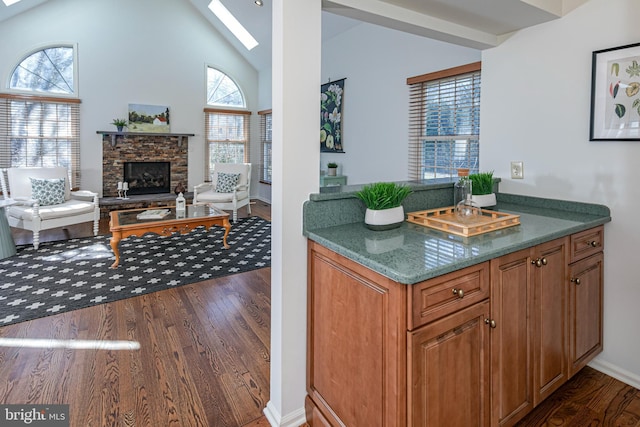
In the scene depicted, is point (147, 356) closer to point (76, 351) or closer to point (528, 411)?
point (76, 351)

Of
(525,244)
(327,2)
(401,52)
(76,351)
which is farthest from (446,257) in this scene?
(401,52)

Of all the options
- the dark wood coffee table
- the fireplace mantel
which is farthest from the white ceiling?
the fireplace mantel

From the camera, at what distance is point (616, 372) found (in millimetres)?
2023

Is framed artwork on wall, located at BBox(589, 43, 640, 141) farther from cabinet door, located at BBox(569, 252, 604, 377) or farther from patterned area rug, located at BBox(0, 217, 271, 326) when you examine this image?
patterned area rug, located at BBox(0, 217, 271, 326)

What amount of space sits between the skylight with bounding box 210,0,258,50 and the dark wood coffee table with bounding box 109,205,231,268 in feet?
13.9

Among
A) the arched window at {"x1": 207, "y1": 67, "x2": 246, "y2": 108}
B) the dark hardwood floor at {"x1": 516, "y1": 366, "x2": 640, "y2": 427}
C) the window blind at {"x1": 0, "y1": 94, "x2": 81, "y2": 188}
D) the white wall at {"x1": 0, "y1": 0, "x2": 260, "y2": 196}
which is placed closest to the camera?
the dark hardwood floor at {"x1": 516, "y1": 366, "x2": 640, "y2": 427}

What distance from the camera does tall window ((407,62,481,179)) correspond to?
12.0ft

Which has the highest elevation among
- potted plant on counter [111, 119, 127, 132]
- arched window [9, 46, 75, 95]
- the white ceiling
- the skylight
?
Result: the skylight

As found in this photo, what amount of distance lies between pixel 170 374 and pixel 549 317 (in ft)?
6.51

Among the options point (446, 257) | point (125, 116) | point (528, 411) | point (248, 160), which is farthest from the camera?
point (248, 160)

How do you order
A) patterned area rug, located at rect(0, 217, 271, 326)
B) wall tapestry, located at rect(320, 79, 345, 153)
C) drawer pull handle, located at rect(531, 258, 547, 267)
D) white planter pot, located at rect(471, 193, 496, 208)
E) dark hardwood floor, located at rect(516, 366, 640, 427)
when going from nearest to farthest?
drawer pull handle, located at rect(531, 258, 547, 267)
dark hardwood floor, located at rect(516, 366, 640, 427)
white planter pot, located at rect(471, 193, 496, 208)
patterned area rug, located at rect(0, 217, 271, 326)
wall tapestry, located at rect(320, 79, 345, 153)

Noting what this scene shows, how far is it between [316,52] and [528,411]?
1.85 m

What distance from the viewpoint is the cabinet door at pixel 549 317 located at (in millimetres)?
1629

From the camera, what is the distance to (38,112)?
20.4 feet
